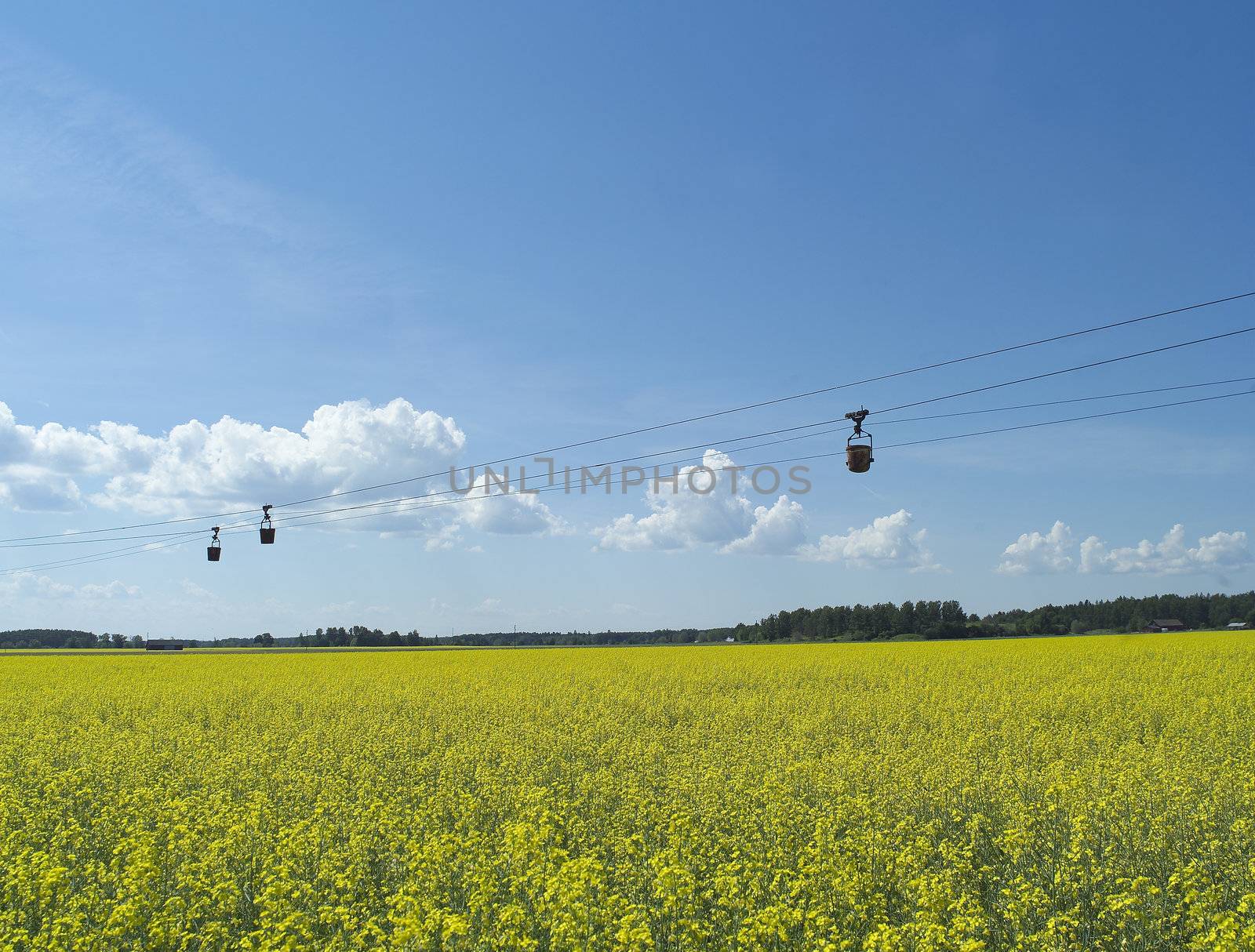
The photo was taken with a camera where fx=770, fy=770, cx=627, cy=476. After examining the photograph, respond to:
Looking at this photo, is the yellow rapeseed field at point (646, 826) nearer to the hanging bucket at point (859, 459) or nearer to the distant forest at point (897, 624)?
the hanging bucket at point (859, 459)

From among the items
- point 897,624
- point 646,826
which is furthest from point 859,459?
point 897,624

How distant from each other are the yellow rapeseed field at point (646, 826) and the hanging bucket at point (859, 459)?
468 cm

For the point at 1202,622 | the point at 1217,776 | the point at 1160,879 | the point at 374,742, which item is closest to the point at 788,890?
the point at 1160,879

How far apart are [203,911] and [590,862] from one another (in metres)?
3.95

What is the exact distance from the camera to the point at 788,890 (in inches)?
303

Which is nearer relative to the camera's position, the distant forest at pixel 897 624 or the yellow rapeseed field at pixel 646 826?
the yellow rapeseed field at pixel 646 826

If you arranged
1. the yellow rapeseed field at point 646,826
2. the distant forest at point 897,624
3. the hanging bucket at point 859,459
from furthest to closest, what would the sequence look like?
the distant forest at point 897,624, the hanging bucket at point 859,459, the yellow rapeseed field at point 646,826

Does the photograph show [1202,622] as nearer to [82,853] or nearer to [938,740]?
[938,740]

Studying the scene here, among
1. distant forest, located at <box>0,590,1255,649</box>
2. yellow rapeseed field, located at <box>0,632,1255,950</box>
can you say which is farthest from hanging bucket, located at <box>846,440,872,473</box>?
distant forest, located at <box>0,590,1255,649</box>

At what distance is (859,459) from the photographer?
12523mm

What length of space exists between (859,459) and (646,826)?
6.47 metres

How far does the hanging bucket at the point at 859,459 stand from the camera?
1248 centimetres

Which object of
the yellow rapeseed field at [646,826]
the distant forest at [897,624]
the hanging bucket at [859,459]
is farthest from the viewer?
the distant forest at [897,624]

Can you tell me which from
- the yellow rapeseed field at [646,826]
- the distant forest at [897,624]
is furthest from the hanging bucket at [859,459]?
the distant forest at [897,624]
